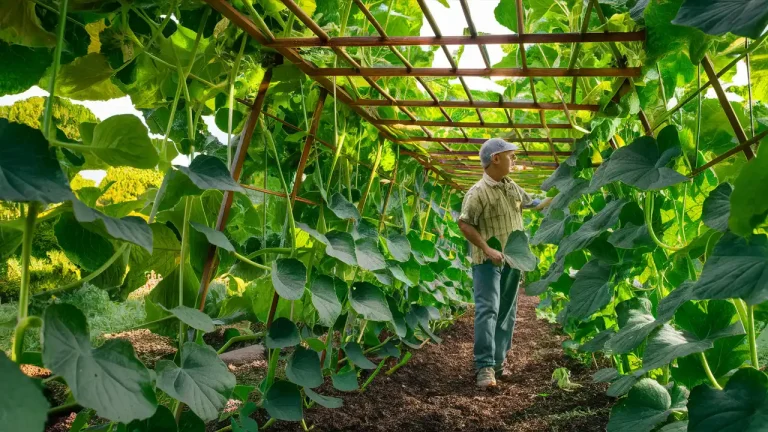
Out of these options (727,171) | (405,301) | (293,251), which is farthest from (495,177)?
(727,171)

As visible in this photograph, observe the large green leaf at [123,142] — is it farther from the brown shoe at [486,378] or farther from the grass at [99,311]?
the grass at [99,311]

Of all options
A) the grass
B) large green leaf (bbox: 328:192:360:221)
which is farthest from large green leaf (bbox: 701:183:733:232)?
the grass

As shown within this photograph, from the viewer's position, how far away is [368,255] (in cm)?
179

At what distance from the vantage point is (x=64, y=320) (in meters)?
0.67

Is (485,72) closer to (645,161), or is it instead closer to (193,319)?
(645,161)

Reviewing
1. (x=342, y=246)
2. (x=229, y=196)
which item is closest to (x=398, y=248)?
(x=342, y=246)

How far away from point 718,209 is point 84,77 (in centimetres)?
128

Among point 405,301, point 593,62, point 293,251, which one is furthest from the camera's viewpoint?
point 405,301

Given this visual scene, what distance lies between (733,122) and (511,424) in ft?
6.29

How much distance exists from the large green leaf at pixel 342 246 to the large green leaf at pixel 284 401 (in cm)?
40

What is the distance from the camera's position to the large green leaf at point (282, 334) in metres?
1.59

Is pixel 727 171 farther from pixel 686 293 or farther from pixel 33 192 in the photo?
pixel 33 192

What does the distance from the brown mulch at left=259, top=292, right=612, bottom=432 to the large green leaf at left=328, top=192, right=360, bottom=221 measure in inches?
35.4

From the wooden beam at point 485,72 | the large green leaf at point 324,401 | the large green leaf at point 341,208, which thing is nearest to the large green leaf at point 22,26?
the wooden beam at point 485,72
